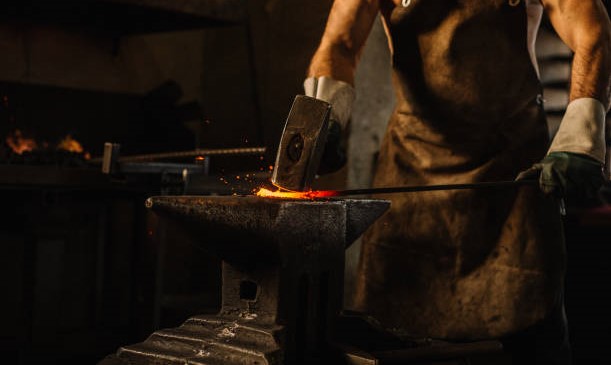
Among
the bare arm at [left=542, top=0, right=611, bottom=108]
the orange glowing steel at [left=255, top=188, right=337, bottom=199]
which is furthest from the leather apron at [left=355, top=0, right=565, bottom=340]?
the orange glowing steel at [left=255, top=188, right=337, bottom=199]

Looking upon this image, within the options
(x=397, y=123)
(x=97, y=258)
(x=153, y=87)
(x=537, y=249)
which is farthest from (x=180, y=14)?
(x=537, y=249)

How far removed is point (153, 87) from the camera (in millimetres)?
6188

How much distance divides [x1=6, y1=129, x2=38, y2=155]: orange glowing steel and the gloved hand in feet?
13.4

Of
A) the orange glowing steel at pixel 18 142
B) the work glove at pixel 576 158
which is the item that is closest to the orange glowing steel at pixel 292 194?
the work glove at pixel 576 158

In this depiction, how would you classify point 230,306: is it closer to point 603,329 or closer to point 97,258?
point 97,258

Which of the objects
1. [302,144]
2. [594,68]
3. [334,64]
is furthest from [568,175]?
[334,64]

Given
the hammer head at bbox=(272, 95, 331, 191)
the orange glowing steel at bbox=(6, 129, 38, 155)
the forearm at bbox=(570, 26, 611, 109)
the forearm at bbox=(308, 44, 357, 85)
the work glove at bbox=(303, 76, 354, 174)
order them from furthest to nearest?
the orange glowing steel at bbox=(6, 129, 38, 155)
the forearm at bbox=(308, 44, 357, 85)
the work glove at bbox=(303, 76, 354, 174)
the forearm at bbox=(570, 26, 611, 109)
the hammer head at bbox=(272, 95, 331, 191)

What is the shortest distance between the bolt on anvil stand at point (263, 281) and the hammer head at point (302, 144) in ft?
0.44

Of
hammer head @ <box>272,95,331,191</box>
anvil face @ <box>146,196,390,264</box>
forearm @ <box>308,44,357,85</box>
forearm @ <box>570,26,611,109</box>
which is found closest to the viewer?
anvil face @ <box>146,196,390,264</box>

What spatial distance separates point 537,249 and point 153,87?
425 cm

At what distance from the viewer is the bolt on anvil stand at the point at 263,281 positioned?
6.19ft

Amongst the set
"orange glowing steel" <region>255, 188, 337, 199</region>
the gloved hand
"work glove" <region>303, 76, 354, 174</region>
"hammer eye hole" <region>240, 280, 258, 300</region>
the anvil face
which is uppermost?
"work glove" <region>303, 76, 354, 174</region>

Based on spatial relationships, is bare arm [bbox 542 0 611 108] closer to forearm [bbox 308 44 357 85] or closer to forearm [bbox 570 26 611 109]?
forearm [bbox 570 26 611 109]

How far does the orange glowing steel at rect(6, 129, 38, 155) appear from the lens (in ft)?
17.6
